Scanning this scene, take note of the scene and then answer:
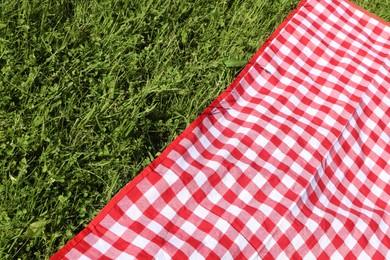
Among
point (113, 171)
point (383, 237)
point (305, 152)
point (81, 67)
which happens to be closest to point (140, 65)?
point (81, 67)

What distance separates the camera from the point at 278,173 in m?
1.85

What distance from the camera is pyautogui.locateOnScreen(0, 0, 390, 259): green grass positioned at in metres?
1.52

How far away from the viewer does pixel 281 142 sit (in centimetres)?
194

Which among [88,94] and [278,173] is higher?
[88,94]

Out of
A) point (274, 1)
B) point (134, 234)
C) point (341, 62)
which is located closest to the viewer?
point (134, 234)

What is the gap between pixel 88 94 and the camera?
5.92 ft

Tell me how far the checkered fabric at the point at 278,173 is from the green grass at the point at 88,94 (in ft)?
0.32

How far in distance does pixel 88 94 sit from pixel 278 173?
853 mm

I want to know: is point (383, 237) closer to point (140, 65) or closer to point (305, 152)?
point (305, 152)

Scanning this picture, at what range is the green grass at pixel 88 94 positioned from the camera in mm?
1521

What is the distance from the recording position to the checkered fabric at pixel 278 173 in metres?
1.59

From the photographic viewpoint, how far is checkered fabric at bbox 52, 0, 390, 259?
1.59 meters

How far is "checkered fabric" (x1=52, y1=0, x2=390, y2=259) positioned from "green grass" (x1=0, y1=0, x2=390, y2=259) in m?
0.10

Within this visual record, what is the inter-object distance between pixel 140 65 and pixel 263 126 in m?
0.61
